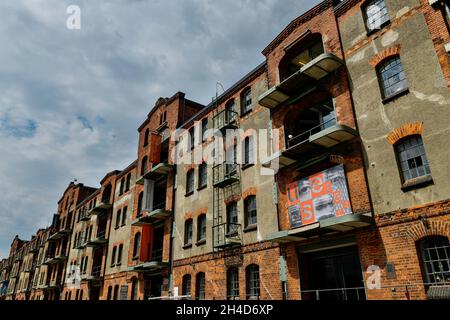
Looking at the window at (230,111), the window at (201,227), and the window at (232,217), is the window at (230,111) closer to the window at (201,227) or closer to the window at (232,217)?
the window at (232,217)

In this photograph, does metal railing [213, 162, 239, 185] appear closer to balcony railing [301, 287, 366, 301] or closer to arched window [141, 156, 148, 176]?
balcony railing [301, 287, 366, 301]

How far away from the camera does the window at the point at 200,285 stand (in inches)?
757

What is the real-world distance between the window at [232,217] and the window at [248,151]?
247 cm

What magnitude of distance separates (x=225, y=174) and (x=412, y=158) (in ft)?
33.3

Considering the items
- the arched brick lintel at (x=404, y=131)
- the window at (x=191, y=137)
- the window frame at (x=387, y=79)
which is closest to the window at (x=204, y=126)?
the window at (x=191, y=137)

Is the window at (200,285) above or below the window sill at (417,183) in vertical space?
below

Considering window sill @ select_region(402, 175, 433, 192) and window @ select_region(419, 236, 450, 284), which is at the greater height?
window sill @ select_region(402, 175, 433, 192)

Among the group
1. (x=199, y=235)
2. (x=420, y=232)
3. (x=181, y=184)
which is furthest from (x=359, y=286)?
(x=181, y=184)

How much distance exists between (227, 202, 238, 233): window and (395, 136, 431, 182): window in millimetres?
8935

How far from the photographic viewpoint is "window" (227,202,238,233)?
720 inches

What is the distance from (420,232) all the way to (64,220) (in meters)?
48.0

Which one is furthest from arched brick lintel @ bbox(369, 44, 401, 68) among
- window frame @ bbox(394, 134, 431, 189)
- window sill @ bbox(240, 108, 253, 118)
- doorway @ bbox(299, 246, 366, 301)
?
window sill @ bbox(240, 108, 253, 118)

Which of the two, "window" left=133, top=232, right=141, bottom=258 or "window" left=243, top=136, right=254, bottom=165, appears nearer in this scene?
"window" left=243, top=136, right=254, bottom=165

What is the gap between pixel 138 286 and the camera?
25688mm
